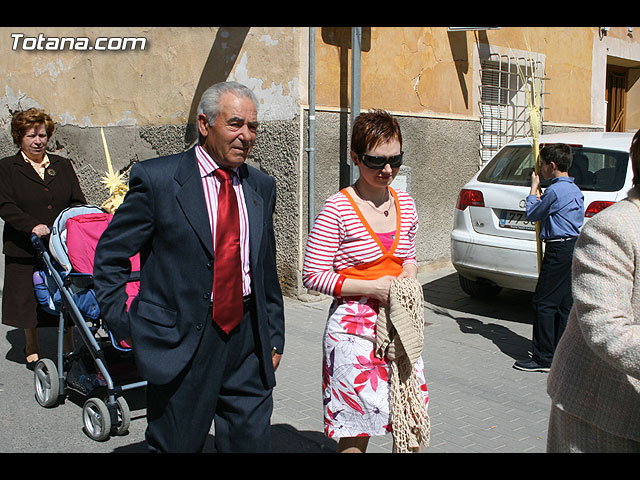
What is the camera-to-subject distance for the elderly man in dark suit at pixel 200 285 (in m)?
2.67

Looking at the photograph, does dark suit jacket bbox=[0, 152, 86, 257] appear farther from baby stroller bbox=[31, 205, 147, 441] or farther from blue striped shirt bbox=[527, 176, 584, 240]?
blue striped shirt bbox=[527, 176, 584, 240]

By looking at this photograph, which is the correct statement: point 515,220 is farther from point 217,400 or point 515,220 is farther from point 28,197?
point 217,400

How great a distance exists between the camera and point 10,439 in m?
4.36

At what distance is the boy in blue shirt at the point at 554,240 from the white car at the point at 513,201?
90cm

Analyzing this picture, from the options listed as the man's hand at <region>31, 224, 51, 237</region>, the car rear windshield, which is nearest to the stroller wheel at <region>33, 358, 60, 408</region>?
the man's hand at <region>31, 224, 51, 237</region>

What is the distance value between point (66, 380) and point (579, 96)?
10.0m

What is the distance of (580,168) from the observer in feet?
21.4

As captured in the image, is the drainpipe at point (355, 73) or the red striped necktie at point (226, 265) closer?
the red striped necktie at point (226, 265)

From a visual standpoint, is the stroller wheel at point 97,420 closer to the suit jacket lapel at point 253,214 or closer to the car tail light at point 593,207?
the suit jacket lapel at point 253,214

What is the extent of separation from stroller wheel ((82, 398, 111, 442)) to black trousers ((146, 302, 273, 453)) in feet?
5.08

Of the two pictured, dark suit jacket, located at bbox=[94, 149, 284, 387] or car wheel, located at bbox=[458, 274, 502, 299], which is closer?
dark suit jacket, located at bbox=[94, 149, 284, 387]

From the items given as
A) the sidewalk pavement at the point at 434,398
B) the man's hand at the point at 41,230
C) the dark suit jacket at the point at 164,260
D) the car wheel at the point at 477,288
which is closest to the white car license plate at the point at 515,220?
the sidewalk pavement at the point at 434,398

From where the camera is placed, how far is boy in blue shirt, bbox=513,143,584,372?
5.36 meters
